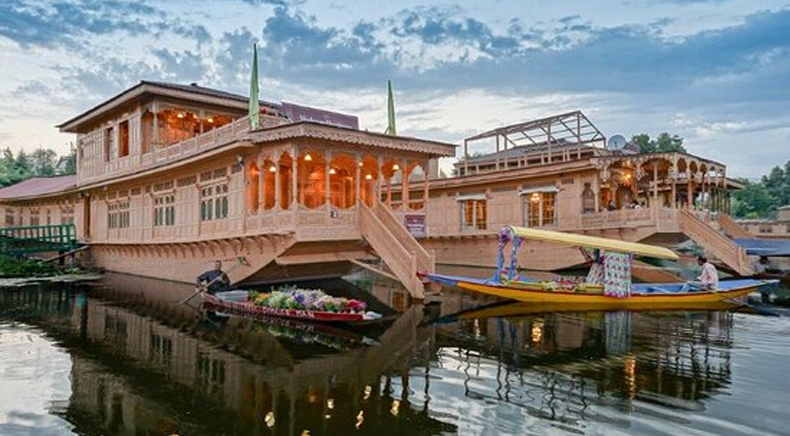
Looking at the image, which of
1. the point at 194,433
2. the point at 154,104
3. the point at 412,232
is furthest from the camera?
the point at 154,104

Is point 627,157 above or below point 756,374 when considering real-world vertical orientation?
above

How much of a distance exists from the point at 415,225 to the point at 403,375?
1020 centimetres

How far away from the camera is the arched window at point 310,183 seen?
68.4ft

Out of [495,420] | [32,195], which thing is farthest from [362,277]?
[32,195]

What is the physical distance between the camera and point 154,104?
23.5 m

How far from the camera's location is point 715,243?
23141 mm

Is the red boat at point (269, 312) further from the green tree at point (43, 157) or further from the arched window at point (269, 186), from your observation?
the green tree at point (43, 157)

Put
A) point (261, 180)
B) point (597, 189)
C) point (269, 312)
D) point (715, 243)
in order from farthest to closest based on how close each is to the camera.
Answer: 1. point (597, 189)
2. point (715, 243)
3. point (261, 180)
4. point (269, 312)

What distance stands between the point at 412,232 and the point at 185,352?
31.7 ft

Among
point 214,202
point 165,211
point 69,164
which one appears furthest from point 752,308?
point 69,164

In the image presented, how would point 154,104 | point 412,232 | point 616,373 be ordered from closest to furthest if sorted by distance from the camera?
point 616,373
point 412,232
point 154,104

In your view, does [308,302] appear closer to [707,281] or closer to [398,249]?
[398,249]

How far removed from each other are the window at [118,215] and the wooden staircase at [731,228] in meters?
31.5

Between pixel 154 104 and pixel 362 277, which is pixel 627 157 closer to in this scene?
pixel 362 277
